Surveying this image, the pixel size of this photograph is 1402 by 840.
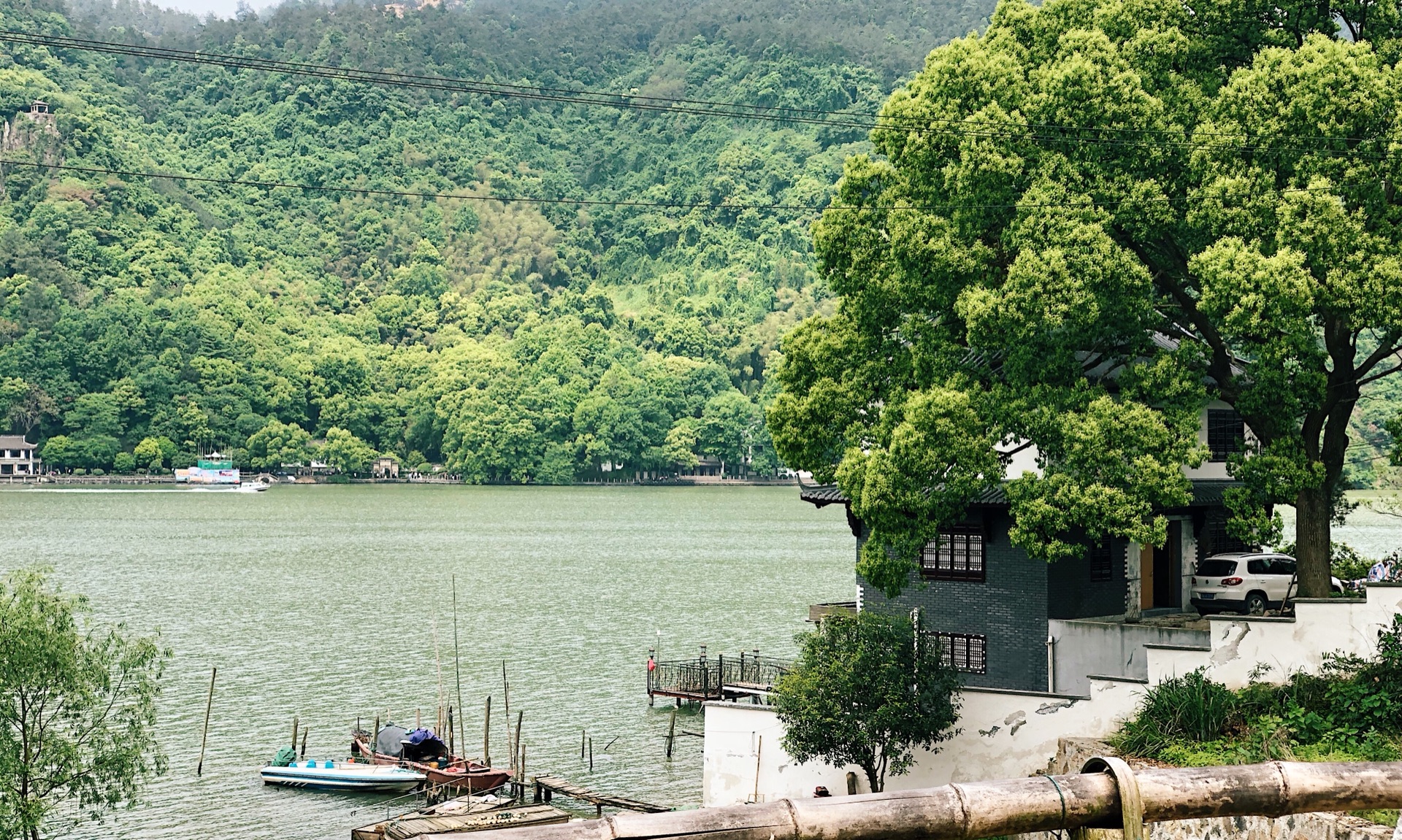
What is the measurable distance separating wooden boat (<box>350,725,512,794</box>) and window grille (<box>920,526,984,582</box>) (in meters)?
14.2

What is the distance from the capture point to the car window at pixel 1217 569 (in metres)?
35.0

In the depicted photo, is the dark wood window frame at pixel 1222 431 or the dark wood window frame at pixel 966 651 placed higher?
the dark wood window frame at pixel 1222 431

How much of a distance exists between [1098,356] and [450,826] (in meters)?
18.3

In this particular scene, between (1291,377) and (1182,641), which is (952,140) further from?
(1182,641)

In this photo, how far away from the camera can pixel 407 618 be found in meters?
84.9

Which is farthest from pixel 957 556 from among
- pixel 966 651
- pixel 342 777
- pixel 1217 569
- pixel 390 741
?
pixel 390 741

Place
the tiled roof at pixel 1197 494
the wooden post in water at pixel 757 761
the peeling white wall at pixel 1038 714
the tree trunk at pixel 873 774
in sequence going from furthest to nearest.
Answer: the tiled roof at pixel 1197 494 < the wooden post in water at pixel 757 761 < the tree trunk at pixel 873 774 < the peeling white wall at pixel 1038 714

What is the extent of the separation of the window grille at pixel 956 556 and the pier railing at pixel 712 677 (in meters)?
16.5

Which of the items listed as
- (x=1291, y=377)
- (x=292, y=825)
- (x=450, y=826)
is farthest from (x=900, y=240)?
(x=292, y=825)

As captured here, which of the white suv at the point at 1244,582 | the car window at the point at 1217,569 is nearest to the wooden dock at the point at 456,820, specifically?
the white suv at the point at 1244,582

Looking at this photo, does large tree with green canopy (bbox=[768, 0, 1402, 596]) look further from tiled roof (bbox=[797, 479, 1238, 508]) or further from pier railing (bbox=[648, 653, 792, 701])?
pier railing (bbox=[648, 653, 792, 701])

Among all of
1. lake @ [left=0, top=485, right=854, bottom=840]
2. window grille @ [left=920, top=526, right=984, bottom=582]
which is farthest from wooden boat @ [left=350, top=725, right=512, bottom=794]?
window grille @ [left=920, top=526, right=984, bottom=582]

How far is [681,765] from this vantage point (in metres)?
47.6

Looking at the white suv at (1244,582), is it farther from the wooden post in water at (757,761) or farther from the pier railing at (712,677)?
the pier railing at (712,677)
